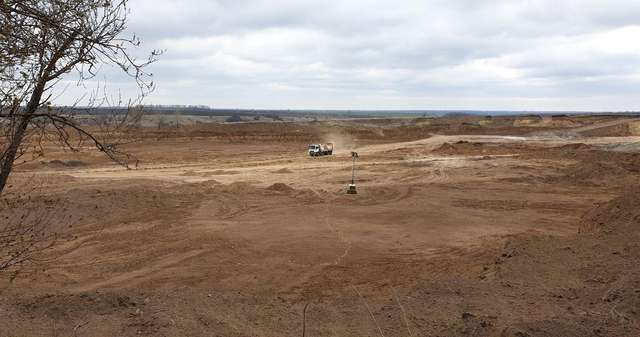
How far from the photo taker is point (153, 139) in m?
58.5

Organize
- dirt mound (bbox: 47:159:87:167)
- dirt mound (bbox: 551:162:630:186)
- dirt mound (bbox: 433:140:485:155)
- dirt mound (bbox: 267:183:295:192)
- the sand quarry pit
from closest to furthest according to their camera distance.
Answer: the sand quarry pit, dirt mound (bbox: 267:183:295:192), dirt mound (bbox: 551:162:630:186), dirt mound (bbox: 47:159:87:167), dirt mound (bbox: 433:140:485:155)

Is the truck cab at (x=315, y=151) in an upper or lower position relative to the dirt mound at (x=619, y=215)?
lower

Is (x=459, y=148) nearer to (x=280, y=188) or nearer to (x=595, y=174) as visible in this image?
(x=595, y=174)

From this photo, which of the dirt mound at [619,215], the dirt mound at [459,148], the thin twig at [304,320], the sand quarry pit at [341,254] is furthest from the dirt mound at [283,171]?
the thin twig at [304,320]

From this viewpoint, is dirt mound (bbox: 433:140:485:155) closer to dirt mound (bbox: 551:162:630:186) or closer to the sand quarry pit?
the sand quarry pit

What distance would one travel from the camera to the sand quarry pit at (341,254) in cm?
845

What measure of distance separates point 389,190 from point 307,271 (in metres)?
13.6

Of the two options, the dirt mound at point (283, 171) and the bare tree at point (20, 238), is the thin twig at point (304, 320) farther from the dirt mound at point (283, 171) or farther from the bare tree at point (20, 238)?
the dirt mound at point (283, 171)

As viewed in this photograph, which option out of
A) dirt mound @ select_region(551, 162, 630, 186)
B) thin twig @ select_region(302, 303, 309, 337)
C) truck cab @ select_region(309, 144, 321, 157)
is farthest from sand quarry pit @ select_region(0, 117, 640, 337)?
truck cab @ select_region(309, 144, 321, 157)

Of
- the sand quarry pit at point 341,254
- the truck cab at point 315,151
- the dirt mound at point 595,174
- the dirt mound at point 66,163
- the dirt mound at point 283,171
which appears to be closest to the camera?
the sand quarry pit at point 341,254

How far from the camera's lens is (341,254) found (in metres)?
15.4

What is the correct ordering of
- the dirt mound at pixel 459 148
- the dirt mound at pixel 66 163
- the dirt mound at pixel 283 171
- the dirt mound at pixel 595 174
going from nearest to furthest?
the dirt mound at pixel 595 174, the dirt mound at pixel 283 171, the dirt mound at pixel 66 163, the dirt mound at pixel 459 148

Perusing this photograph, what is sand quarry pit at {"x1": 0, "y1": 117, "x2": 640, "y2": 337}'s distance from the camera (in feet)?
27.7

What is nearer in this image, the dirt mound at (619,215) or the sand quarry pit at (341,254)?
the sand quarry pit at (341,254)
